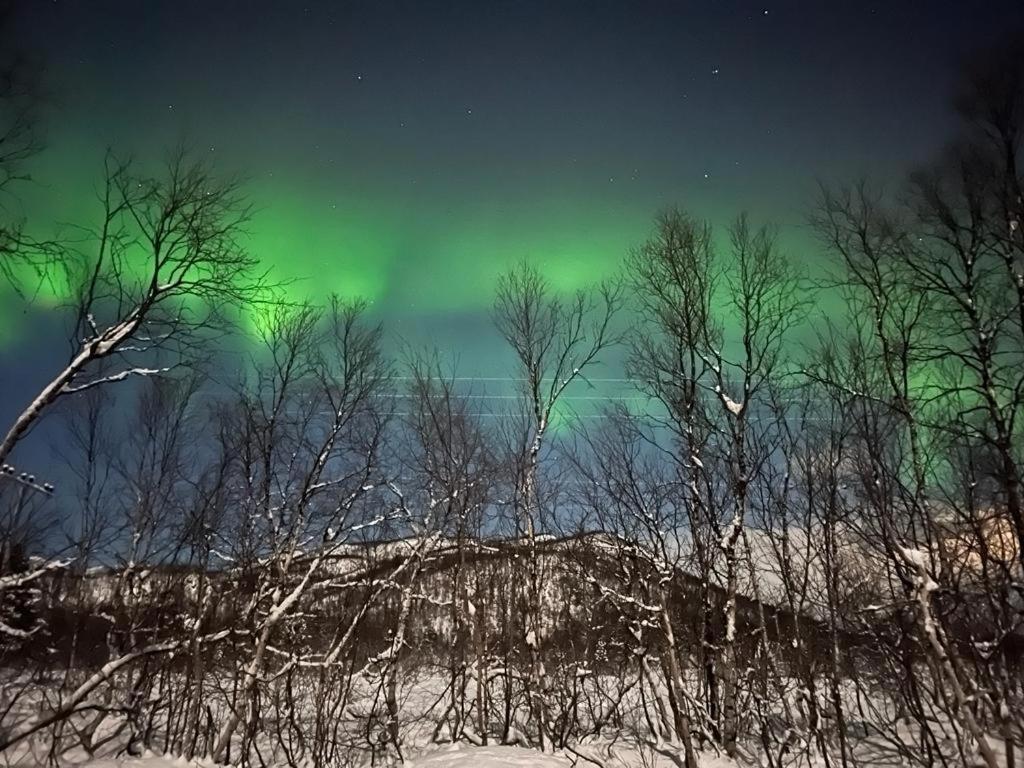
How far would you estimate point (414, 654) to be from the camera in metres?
20.6

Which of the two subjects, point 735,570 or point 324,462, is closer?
point 735,570

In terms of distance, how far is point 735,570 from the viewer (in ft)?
44.4

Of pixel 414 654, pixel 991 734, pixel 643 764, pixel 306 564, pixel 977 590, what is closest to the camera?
pixel 991 734

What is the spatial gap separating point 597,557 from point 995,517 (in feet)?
31.2

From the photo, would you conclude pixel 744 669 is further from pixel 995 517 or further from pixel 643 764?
pixel 995 517

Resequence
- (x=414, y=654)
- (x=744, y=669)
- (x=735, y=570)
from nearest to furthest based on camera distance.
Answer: (x=735, y=570)
(x=744, y=669)
(x=414, y=654)

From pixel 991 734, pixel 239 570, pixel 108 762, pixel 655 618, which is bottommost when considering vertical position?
pixel 108 762

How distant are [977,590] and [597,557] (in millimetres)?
8839

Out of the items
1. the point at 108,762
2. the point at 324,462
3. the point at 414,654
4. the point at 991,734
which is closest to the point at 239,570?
the point at 324,462

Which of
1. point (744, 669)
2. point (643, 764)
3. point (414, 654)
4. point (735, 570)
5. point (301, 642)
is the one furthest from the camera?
point (414, 654)

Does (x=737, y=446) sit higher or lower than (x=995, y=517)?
higher

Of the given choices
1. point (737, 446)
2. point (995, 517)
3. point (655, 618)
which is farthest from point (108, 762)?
point (995, 517)

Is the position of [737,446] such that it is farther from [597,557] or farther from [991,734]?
[991,734]

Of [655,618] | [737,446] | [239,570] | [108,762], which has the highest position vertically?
[737,446]
